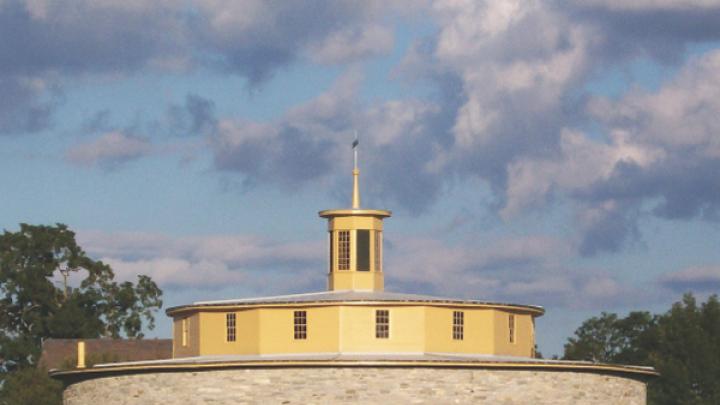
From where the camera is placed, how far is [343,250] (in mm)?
71500

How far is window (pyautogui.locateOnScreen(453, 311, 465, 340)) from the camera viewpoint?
2657 inches

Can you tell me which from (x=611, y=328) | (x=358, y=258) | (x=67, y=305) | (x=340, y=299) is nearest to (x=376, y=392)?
(x=340, y=299)

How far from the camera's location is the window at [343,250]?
71312 millimetres

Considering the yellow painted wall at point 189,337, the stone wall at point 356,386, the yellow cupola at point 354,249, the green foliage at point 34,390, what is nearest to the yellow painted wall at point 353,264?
the yellow cupola at point 354,249

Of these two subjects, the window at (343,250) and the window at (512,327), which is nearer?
the window at (512,327)

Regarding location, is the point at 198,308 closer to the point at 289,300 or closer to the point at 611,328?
the point at 289,300

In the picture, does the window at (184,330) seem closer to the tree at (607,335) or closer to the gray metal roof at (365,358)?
the gray metal roof at (365,358)

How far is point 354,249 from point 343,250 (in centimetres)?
49

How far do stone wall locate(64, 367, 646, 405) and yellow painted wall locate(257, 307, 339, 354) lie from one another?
99.9 inches

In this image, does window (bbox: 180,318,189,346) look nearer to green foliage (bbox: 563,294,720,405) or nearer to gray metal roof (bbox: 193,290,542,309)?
gray metal roof (bbox: 193,290,542,309)

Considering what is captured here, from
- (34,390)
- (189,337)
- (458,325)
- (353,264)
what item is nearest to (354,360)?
(458,325)

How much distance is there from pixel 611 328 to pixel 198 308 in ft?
228

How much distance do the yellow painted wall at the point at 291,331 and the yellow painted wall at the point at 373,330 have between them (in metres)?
0.39

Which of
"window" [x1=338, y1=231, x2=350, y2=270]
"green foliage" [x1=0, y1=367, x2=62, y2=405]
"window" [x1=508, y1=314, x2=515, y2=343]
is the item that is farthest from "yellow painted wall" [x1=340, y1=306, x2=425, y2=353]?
"green foliage" [x1=0, y1=367, x2=62, y2=405]
